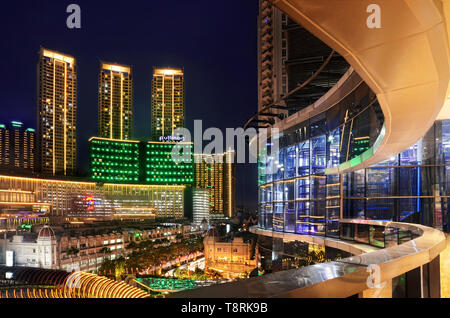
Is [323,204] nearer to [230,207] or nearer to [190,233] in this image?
[190,233]

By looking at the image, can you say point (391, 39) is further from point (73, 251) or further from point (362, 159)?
point (73, 251)

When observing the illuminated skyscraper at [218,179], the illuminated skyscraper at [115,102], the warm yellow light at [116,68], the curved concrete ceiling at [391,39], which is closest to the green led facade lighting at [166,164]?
the illuminated skyscraper at [115,102]

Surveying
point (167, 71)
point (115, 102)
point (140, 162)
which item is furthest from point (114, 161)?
point (167, 71)

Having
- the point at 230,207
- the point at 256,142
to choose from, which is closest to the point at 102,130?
the point at 230,207

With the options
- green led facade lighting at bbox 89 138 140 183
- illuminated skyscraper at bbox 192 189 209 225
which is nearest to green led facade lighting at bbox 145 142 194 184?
green led facade lighting at bbox 89 138 140 183

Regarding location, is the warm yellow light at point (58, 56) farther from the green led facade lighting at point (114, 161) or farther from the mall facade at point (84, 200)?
the mall facade at point (84, 200)

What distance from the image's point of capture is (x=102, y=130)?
9525 centimetres

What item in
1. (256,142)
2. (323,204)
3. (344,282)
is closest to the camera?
(344,282)

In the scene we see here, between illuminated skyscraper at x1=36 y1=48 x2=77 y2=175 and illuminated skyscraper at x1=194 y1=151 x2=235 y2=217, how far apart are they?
47903 mm

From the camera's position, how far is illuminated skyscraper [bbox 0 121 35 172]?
91.9 meters

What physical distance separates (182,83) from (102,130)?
88.0 ft

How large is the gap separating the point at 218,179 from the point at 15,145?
67.8 metres

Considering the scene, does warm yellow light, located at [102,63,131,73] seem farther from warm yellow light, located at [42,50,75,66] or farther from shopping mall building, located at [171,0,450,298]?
shopping mall building, located at [171,0,450,298]

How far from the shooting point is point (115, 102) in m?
96.8
